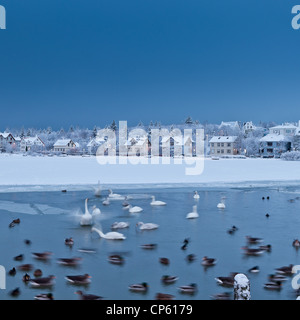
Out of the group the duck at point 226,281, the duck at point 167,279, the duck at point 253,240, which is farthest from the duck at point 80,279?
the duck at point 253,240

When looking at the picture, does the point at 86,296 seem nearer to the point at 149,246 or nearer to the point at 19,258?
the point at 19,258

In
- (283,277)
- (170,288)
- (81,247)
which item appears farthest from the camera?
(81,247)

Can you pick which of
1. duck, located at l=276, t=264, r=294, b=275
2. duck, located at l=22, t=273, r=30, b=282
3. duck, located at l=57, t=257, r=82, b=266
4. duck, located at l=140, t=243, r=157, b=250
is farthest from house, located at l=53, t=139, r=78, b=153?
duck, located at l=276, t=264, r=294, b=275

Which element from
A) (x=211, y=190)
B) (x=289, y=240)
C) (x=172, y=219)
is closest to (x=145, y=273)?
(x=289, y=240)

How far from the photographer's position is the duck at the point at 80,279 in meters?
8.56

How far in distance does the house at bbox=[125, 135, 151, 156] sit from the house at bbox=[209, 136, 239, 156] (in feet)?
52.8

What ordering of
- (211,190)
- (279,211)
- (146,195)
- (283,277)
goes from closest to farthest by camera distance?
(283,277)
(279,211)
(146,195)
(211,190)

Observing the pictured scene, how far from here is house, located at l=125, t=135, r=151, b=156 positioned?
93.3 m

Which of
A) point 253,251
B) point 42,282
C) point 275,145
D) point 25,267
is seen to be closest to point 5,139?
point 275,145

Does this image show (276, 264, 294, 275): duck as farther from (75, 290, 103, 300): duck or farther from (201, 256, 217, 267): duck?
(75, 290, 103, 300): duck

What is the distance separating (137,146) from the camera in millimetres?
95188
